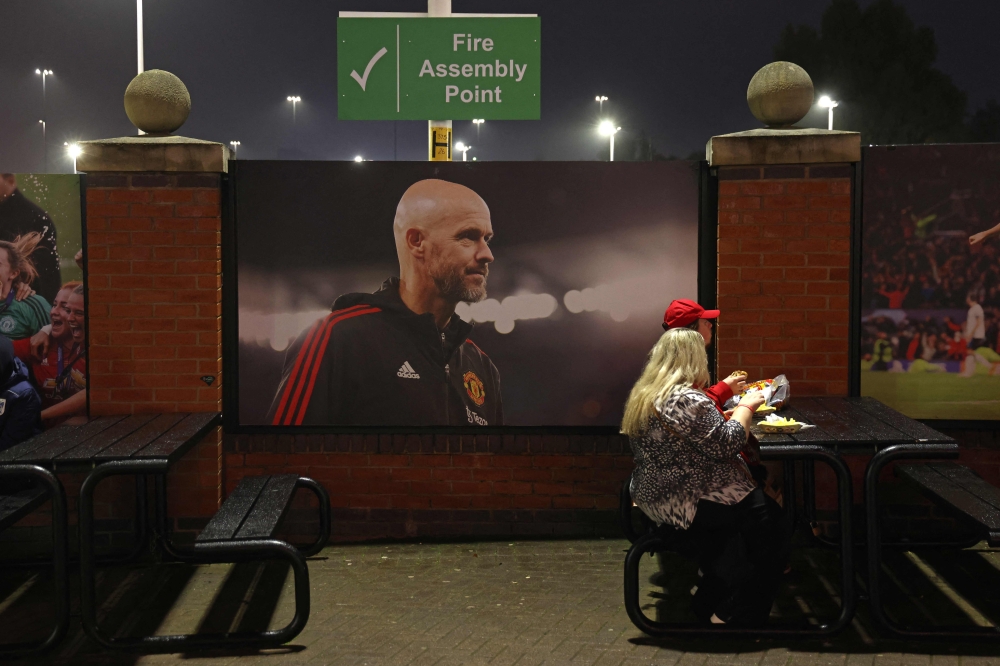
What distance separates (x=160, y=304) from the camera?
238 inches

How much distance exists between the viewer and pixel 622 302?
6.16m

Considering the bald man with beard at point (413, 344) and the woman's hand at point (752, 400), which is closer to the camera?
the woman's hand at point (752, 400)

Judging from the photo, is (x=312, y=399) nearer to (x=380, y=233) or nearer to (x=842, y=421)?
(x=380, y=233)

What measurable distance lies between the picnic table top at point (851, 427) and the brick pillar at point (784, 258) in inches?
12.6

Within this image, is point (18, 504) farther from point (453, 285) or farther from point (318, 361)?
point (453, 285)

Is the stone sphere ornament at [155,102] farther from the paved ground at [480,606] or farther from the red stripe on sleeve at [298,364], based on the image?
the paved ground at [480,606]

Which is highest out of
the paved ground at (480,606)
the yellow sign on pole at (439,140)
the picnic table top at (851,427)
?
the yellow sign on pole at (439,140)

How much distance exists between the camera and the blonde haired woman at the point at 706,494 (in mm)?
4473

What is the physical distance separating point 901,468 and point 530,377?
2.31m

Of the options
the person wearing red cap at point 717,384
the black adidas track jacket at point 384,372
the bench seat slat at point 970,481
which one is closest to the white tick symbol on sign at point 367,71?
the black adidas track jacket at point 384,372

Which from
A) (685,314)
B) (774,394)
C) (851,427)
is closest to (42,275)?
(685,314)

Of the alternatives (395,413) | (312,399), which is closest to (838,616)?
(395,413)

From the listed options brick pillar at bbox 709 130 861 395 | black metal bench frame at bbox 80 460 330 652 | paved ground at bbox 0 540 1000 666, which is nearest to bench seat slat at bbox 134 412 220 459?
black metal bench frame at bbox 80 460 330 652

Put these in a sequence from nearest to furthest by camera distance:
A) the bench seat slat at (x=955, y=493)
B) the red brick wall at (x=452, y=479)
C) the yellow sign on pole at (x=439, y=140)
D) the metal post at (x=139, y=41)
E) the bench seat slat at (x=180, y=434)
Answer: the bench seat slat at (x=955, y=493) < the bench seat slat at (x=180, y=434) < the red brick wall at (x=452, y=479) < the yellow sign on pole at (x=439, y=140) < the metal post at (x=139, y=41)
